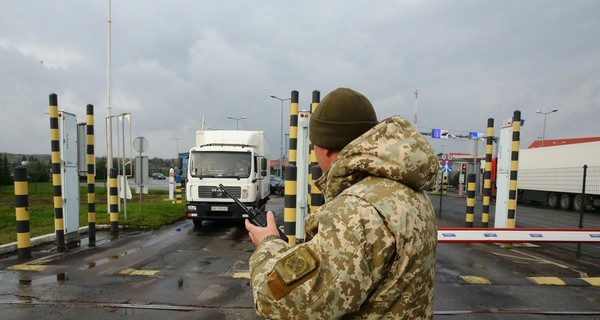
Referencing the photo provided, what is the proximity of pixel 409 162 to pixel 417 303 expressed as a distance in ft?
1.61

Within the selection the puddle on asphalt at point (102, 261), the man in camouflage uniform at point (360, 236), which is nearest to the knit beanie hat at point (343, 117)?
the man in camouflage uniform at point (360, 236)

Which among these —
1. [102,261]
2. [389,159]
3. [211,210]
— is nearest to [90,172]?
Result: [102,261]

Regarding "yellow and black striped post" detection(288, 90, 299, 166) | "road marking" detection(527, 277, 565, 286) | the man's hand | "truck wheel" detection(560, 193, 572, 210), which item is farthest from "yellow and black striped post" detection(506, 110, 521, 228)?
"truck wheel" detection(560, 193, 572, 210)

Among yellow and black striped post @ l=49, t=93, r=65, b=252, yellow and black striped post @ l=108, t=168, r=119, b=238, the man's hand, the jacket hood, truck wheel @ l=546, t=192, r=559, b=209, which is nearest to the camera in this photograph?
the jacket hood

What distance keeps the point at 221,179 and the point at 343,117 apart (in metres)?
9.81

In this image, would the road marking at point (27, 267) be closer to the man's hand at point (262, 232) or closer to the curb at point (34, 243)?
the curb at point (34, 243)

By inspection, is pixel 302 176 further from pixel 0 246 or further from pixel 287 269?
pixel 0 246

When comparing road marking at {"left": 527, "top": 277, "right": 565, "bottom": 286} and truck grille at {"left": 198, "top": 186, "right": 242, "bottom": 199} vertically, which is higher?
truck grille at {"left": 198, "top": 186, "right": 242, "bottom": 199}

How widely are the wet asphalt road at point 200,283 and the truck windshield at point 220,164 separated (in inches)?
118

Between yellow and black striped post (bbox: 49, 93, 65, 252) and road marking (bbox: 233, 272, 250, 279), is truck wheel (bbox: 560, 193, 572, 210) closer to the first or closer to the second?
road marking (bbox: 233, 272, 250, 279)

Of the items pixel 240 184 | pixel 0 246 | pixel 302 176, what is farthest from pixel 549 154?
pixel 0 246

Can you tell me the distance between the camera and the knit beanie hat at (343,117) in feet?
4.55

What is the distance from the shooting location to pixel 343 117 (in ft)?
4.55

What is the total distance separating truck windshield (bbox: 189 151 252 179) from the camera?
10974 millimetres
